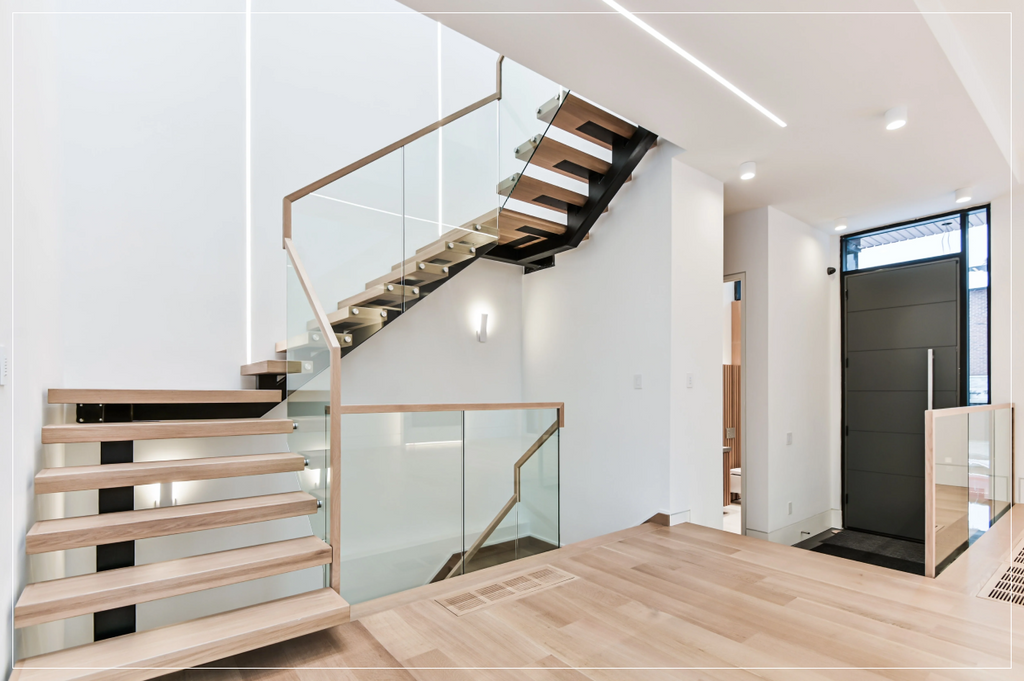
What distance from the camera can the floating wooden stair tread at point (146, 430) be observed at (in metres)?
2.64

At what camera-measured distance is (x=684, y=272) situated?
432cm

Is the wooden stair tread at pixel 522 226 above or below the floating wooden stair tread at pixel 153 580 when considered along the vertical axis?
above

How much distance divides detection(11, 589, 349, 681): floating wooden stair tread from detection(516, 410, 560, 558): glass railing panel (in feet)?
4.96

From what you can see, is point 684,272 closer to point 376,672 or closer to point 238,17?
point 376,672

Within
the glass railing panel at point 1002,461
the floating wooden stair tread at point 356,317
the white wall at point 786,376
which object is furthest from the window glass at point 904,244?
the floating wooden stair tread at point 356,317

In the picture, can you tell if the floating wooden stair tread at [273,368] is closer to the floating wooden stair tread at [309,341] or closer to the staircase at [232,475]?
the staircase at [232,475]

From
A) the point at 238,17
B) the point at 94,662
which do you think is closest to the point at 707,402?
the point at 94,662

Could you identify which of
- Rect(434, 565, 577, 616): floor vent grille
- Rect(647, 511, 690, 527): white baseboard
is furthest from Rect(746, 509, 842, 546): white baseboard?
Rect(434, 565, 577, 616): floor vent grille

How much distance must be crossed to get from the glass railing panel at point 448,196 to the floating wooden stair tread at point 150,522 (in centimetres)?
200

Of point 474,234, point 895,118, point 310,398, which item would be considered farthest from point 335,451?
point 895,118

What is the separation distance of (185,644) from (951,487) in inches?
166

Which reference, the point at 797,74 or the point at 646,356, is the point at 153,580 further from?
the point at 797,74

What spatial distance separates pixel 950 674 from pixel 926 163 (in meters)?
3.86

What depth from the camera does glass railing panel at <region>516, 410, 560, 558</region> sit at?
3.57 metres
